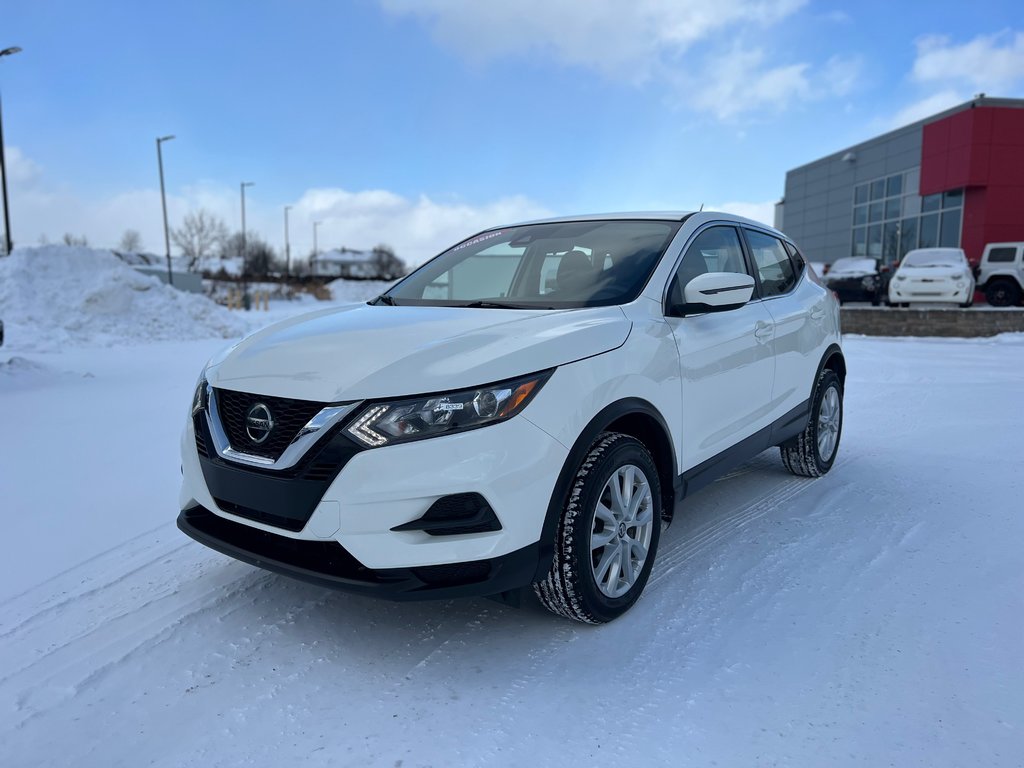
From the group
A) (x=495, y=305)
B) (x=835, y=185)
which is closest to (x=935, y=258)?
(x=495, y=305)

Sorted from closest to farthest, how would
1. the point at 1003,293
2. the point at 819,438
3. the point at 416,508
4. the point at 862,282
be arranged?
the point at 416,508, the point at 819,438, the point at 1003,293, the point at 862,282

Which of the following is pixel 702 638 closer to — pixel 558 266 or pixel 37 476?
pixel 558 266

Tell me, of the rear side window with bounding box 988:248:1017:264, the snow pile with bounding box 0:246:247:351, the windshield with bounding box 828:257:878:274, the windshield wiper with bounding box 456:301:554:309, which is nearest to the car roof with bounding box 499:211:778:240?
the windshield wiper with bounding box 456:301:554:309

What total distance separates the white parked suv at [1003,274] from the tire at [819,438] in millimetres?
16999

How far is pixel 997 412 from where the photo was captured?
7.02m

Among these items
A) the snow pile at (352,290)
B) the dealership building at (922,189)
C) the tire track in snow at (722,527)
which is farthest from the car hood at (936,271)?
the snow pile at (352,290)

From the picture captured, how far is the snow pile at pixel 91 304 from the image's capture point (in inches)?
529

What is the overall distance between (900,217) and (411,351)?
3454 centimetres

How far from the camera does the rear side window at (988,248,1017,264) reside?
1850 cm

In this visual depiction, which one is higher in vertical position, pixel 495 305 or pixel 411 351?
pixel 495 305

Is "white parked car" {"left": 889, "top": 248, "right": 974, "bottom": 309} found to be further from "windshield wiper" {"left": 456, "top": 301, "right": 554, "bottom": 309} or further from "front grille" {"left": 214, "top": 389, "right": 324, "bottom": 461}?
"front grille" {"left": 214, "top": 389, "right": 324, "bottom": 461}

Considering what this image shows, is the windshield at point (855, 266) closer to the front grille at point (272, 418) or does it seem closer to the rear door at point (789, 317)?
the rear door at point (789, 317)

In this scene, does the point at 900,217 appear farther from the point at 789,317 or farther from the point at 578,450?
the point at 578,450

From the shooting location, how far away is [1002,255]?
61.4ft
